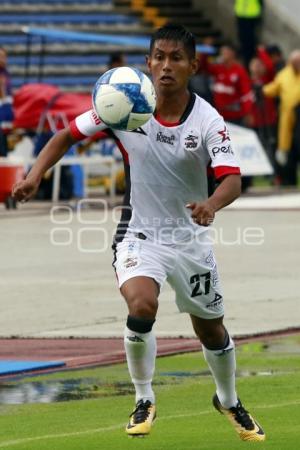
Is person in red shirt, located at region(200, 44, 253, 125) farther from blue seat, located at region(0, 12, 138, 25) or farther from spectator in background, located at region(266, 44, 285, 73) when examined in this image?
blue seat, located at region(0, 12, 138, 25)

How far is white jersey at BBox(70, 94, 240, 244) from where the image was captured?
328 inches

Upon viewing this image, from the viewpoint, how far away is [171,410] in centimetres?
934

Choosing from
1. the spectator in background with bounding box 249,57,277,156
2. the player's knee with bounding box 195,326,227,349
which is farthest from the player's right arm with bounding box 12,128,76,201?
the spectator in background with bounding box 249,57,277,156

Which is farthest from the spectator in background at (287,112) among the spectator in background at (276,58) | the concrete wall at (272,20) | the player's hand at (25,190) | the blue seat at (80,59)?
the player's hand at (25,190)

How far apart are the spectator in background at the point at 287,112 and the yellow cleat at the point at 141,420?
19299mm

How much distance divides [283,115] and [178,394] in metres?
18.2

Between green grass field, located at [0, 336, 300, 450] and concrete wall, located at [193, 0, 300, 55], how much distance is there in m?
23.8

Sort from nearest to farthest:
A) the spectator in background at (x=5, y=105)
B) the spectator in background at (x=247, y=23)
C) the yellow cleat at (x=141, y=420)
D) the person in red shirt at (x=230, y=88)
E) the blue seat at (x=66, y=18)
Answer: the yellow cleat at (x=141, y=420) → the spectator in background at (x=5, y=105) → the person in red shirt at (x=230, y=88) → the spectator in background at (x=247, y=23) → the blue seat at (x=66, y=18)

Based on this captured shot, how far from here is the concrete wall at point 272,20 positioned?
3497 cm

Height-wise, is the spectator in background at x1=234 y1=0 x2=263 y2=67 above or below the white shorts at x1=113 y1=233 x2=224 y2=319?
below

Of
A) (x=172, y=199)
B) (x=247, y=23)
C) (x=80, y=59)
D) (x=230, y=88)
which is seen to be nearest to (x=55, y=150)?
(x=172, y=199)

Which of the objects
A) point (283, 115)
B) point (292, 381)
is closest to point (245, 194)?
point (283, 115)

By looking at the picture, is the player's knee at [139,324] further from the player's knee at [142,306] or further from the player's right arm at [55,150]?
the player's right arm at [55,150]

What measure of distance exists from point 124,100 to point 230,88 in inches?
747
